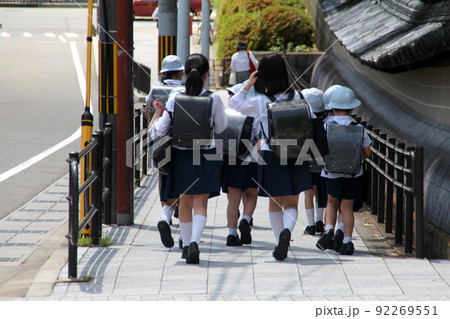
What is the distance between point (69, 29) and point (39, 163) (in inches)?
1179

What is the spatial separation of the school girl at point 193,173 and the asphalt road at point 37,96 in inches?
156

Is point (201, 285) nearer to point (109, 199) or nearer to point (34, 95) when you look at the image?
point (109, 199)

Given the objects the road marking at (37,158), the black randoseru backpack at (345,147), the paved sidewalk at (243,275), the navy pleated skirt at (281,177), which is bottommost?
the road marking at (37,158)

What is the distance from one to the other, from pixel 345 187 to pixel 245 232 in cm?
109

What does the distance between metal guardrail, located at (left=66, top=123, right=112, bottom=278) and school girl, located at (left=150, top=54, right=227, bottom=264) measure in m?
0.75

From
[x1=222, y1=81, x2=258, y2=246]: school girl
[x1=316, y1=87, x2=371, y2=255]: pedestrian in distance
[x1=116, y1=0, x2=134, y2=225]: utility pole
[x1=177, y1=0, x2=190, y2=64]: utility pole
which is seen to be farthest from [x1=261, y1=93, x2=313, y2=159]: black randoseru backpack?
[x1=177, y1=0, x2=190, y2=64]: utility pole

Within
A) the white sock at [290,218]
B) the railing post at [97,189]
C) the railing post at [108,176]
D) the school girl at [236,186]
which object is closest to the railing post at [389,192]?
the school girl at [236,186]

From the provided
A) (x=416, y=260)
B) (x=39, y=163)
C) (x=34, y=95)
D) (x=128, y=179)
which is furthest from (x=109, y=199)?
(x=34, y=95)

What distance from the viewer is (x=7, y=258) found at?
7.35 meters

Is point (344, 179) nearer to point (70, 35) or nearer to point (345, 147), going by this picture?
point (345, 147)

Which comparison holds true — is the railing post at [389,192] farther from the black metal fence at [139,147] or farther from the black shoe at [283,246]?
the black metal fence at [139,147]

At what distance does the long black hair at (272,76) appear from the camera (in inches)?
250

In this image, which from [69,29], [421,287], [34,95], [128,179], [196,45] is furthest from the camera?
[69,29]

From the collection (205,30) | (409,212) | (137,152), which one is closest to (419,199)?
(409,212)
